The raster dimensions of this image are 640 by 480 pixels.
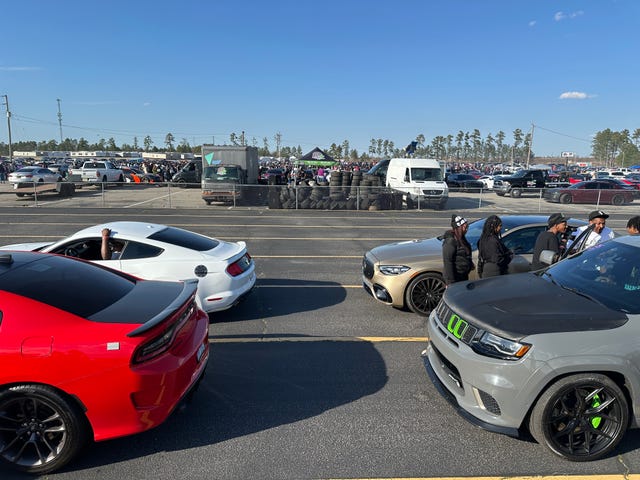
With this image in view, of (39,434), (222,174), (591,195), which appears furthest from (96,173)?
(591,195)

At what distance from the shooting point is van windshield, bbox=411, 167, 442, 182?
78.2 ft

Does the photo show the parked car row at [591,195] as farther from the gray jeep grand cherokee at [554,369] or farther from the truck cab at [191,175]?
the gray jeep grand cherokee at [554,369]

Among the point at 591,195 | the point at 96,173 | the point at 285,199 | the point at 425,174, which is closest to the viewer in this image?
the point at 285,199

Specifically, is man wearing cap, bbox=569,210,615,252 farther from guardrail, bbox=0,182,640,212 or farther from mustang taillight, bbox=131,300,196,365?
guardrail, bbox=0,182,640,212

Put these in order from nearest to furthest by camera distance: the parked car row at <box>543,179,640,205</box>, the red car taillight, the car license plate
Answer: the car license plate → the red car taillight → the parked car row at <box>543,179,640,205</box>

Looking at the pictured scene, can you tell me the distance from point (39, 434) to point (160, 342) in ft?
3.26

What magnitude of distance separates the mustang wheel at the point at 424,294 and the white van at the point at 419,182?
1699 centimetres

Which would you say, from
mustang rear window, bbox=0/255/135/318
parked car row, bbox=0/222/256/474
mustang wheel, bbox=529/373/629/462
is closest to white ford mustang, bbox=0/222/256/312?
mustang rear window, bbox=0/255/135/318

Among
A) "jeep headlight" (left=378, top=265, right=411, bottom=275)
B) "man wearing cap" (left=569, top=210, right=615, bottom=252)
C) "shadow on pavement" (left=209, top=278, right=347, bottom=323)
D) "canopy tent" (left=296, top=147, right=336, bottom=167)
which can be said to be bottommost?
"shadow on pavement" (left=209, top=278, right=347, bottom=323)

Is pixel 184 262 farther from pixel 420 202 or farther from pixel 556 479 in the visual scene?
pixel 420 202

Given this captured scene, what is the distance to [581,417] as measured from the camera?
3070 millimetres

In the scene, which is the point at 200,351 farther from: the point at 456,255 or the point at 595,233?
the point at 595,233

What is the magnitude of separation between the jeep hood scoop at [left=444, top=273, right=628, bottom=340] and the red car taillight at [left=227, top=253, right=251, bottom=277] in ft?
9.81

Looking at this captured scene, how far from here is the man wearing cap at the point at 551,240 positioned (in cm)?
566
